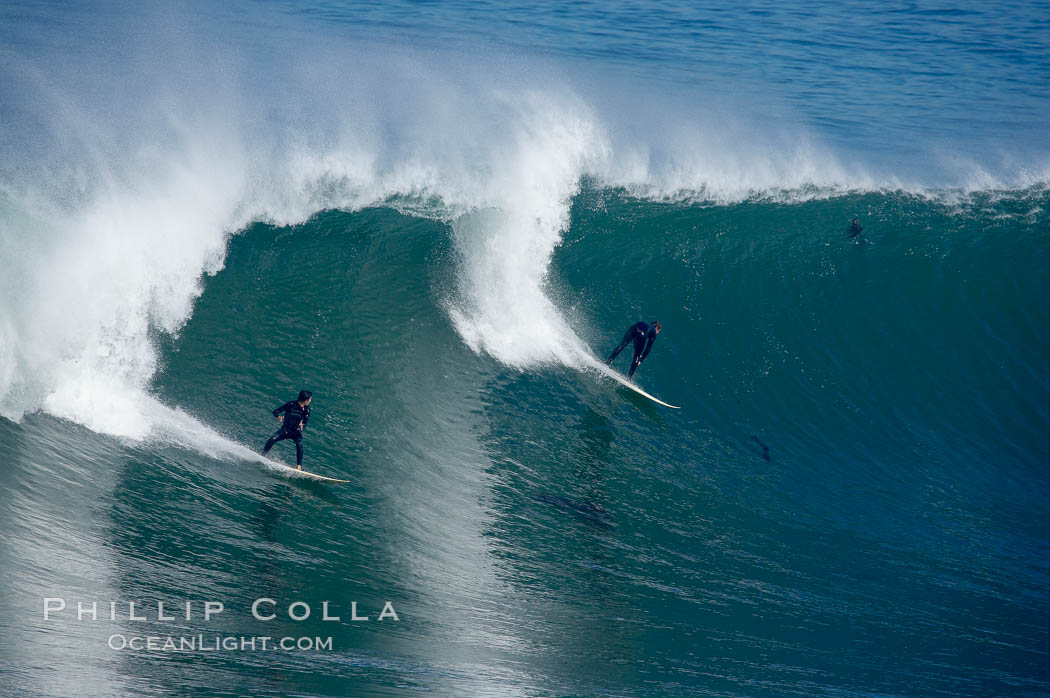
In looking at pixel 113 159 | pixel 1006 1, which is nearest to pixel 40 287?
pixel 113 159

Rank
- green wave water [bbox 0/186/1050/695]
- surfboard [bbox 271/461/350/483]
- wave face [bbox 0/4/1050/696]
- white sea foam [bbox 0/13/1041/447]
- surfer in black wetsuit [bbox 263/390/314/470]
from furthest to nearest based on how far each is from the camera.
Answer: white sea foam [bbox 0/13/1041/447], surfboard [bbox 271/461/350/483], surfer in black wetsuit [bbox 263/390/314/470], wave face [bbox 0/4/1050/696], green wave water [bbox 0/186/1050/695]

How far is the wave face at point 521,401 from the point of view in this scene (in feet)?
23.5

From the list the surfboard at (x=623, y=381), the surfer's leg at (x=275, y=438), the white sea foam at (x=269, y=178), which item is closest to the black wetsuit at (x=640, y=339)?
the surfboard at (x=623, y=381)

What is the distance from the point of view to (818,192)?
1767cm

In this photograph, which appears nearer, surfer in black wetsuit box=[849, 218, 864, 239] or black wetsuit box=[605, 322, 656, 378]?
black wetsuit box=[605, 322, 656, 378]

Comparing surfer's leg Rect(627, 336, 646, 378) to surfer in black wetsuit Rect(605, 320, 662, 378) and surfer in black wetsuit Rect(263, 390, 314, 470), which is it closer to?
surfer in black wetsuit Rect(605, 320, 662, 378)

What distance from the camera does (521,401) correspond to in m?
11.1

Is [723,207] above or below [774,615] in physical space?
above

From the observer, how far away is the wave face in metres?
7.15

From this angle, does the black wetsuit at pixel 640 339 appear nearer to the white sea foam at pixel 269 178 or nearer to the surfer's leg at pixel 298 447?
the white sea foam at pixel 269 178

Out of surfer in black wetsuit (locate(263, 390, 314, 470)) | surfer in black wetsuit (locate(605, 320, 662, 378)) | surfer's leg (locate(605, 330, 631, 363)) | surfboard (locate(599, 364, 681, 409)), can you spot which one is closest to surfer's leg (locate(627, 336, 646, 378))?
surfer in black wetsuit (locate(605, 320, 662, 378))

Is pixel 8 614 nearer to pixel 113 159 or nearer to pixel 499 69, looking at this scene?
pixel 113 159

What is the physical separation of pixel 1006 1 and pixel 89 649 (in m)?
41.7

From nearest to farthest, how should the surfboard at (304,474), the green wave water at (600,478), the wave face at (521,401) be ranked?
1. the green wave water at (600,478)
2. the wave face at (521,401)
3. the surfboard at (304,474)
